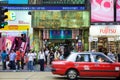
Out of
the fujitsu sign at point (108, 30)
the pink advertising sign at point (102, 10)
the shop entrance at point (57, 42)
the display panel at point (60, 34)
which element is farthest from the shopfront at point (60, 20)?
the fujitsu sign at point (108, 30)

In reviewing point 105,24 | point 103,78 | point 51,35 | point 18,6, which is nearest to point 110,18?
point 105,24

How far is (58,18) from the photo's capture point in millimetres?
35125

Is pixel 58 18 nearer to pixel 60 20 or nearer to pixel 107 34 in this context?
pixel 60 20

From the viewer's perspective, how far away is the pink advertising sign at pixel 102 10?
1369 inches

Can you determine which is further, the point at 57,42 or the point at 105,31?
the point at 57,42

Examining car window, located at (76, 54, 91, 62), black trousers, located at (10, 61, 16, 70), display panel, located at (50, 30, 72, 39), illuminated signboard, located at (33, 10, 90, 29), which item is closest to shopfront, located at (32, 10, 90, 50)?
illuminated signboard, located at (33, 10, 90, 29)

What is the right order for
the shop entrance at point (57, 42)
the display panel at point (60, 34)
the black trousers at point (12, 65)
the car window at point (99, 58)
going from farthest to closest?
Result: the shop entrance at point (57, 42) < the display panel at point (60, 34) < the black trousers at point (12, 65) < the car window at point (99, 58)

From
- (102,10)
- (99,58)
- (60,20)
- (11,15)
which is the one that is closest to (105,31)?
(102,10)

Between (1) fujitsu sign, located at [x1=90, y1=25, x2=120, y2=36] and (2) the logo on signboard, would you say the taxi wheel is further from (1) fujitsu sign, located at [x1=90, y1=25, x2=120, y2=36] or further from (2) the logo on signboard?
(2) the logo on signboard

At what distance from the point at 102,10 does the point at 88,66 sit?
49.3 feet

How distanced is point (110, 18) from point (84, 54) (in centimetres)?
1471

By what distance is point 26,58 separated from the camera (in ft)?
96.3

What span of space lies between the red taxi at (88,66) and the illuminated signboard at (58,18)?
1439 centimetres

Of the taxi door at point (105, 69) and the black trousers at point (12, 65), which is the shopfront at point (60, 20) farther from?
the taxi door at point (105, 69)
